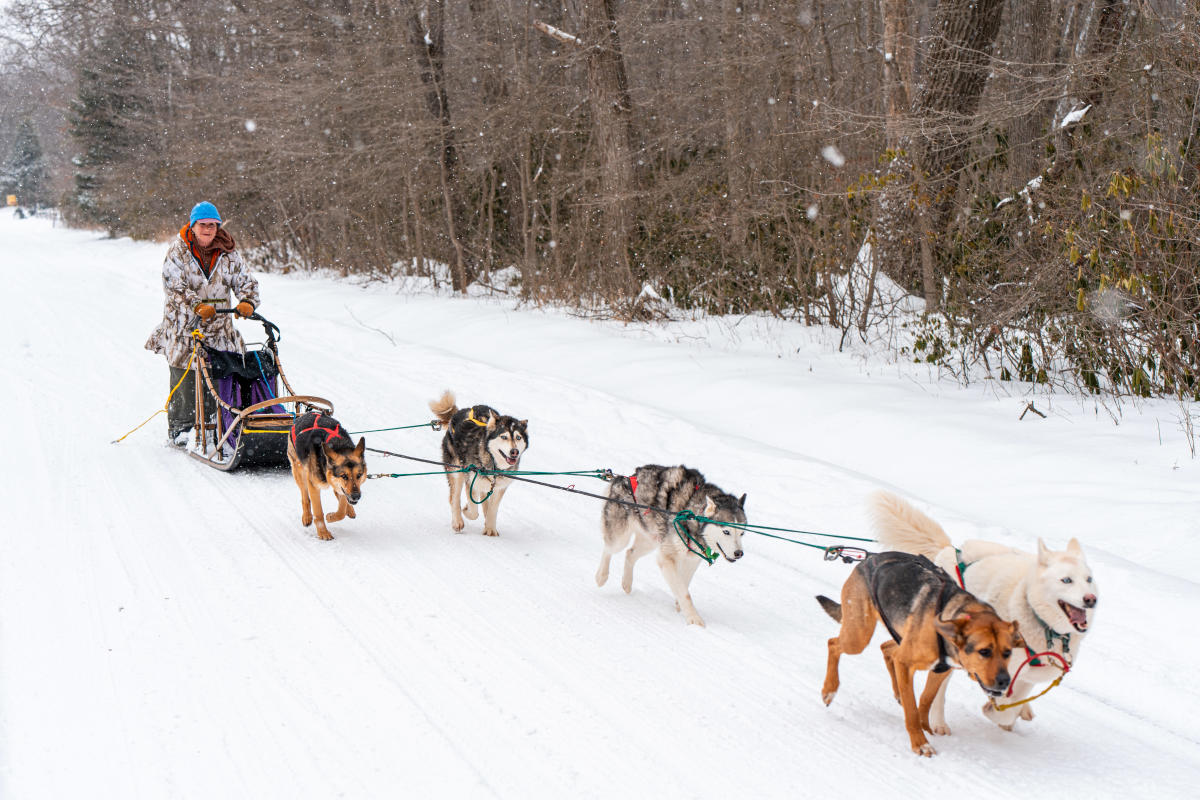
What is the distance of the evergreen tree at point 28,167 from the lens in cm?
7238

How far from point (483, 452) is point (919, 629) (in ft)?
11.4

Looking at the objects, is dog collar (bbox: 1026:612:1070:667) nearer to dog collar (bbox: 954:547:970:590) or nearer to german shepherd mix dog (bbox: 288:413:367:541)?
dog collar (bbox: 954:547:970:590)

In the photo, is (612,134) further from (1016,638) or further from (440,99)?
(1016,638)

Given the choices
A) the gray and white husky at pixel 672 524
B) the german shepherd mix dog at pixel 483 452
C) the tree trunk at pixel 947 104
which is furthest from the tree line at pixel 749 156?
the german shepherd mix dog at pixel 483 452

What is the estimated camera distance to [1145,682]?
13.5ft

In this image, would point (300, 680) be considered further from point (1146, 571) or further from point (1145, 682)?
point (1146, 571)

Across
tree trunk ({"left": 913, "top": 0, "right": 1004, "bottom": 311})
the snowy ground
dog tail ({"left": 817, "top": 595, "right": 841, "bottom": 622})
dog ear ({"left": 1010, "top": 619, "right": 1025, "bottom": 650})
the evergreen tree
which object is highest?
the evergreen tree

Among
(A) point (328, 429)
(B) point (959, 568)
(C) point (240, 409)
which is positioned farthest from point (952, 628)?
(C) point (240, 409)

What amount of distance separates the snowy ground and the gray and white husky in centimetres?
25

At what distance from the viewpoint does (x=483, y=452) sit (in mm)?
6168

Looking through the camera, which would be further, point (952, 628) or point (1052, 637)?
point (1052, 637)

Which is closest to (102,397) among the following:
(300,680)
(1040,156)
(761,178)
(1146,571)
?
(300,680)

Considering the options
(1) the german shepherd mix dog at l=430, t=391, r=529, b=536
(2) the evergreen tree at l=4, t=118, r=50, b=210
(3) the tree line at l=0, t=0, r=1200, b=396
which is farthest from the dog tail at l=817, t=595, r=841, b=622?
(2) the evergreen tree at l=4, t=118, r=50, b=210

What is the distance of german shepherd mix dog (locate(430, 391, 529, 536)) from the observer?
5.99 meters
